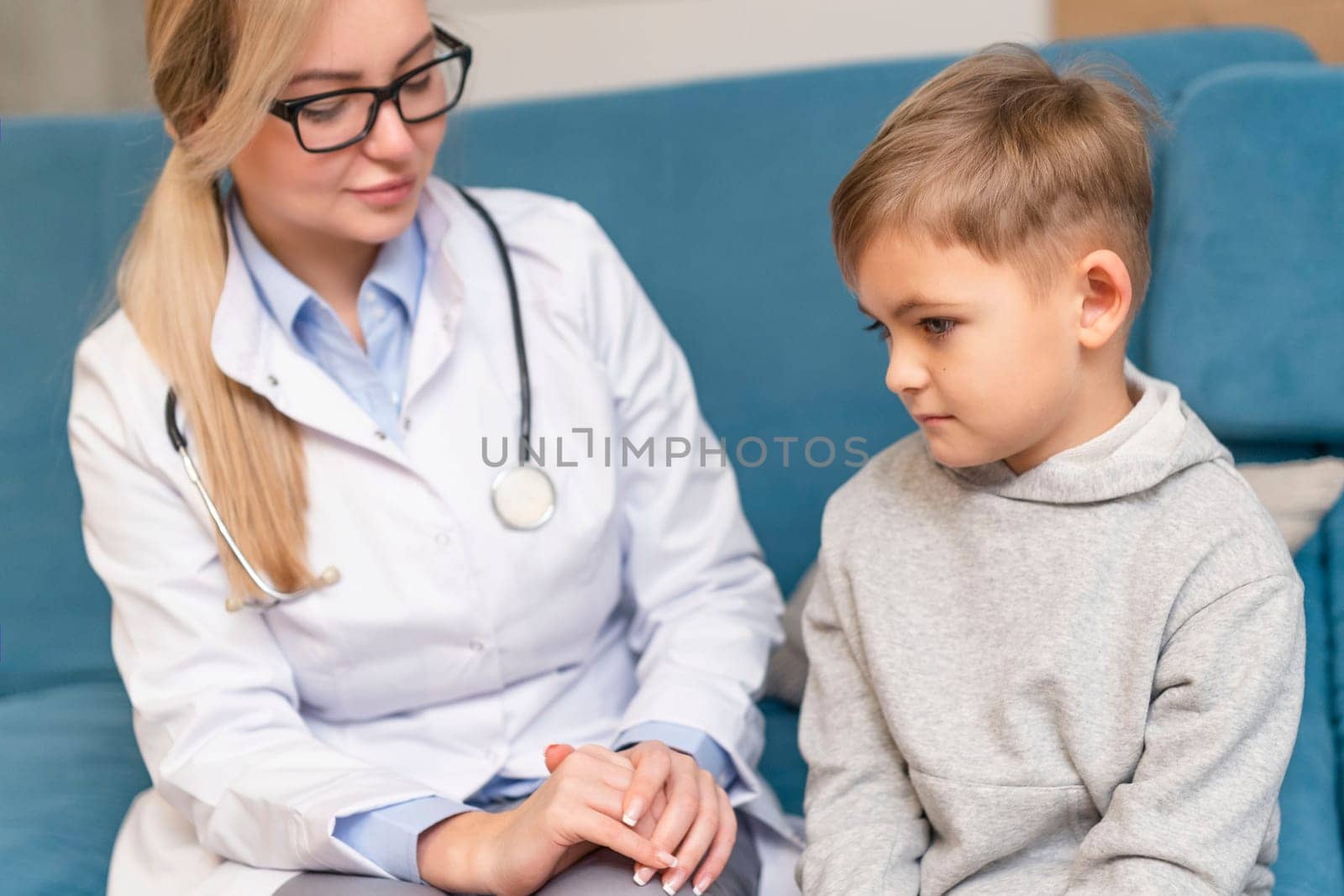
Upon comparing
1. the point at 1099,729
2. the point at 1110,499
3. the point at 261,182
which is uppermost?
the point at 261,182

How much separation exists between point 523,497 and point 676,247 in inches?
20.7

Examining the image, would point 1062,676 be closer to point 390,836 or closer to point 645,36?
point 390,836

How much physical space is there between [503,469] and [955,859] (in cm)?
55

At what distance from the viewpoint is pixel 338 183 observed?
1.16 metres

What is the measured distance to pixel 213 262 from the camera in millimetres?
1234

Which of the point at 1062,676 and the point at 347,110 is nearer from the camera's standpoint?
the point at 1062,676

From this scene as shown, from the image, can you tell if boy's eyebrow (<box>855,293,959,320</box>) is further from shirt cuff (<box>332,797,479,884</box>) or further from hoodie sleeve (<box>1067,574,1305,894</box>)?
shirt cuff (<box>332,797,479,884</box>)

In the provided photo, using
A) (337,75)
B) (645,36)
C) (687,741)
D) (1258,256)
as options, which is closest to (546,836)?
(687,741)

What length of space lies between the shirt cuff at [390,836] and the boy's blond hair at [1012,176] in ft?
1.96

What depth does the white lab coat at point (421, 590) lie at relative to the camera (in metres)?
1.16

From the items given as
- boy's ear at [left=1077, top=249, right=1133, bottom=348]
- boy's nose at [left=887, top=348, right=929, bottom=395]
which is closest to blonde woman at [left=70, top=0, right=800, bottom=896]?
boy's nose at [left=887, top=348, right=929, bottom=395]

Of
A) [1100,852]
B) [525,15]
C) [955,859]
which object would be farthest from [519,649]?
[525,15]

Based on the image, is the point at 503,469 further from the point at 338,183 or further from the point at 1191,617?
the point at 1191,617

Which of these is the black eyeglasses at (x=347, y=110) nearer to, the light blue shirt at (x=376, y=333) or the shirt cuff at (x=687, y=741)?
the light blue shirt at (x=376, y=333)
